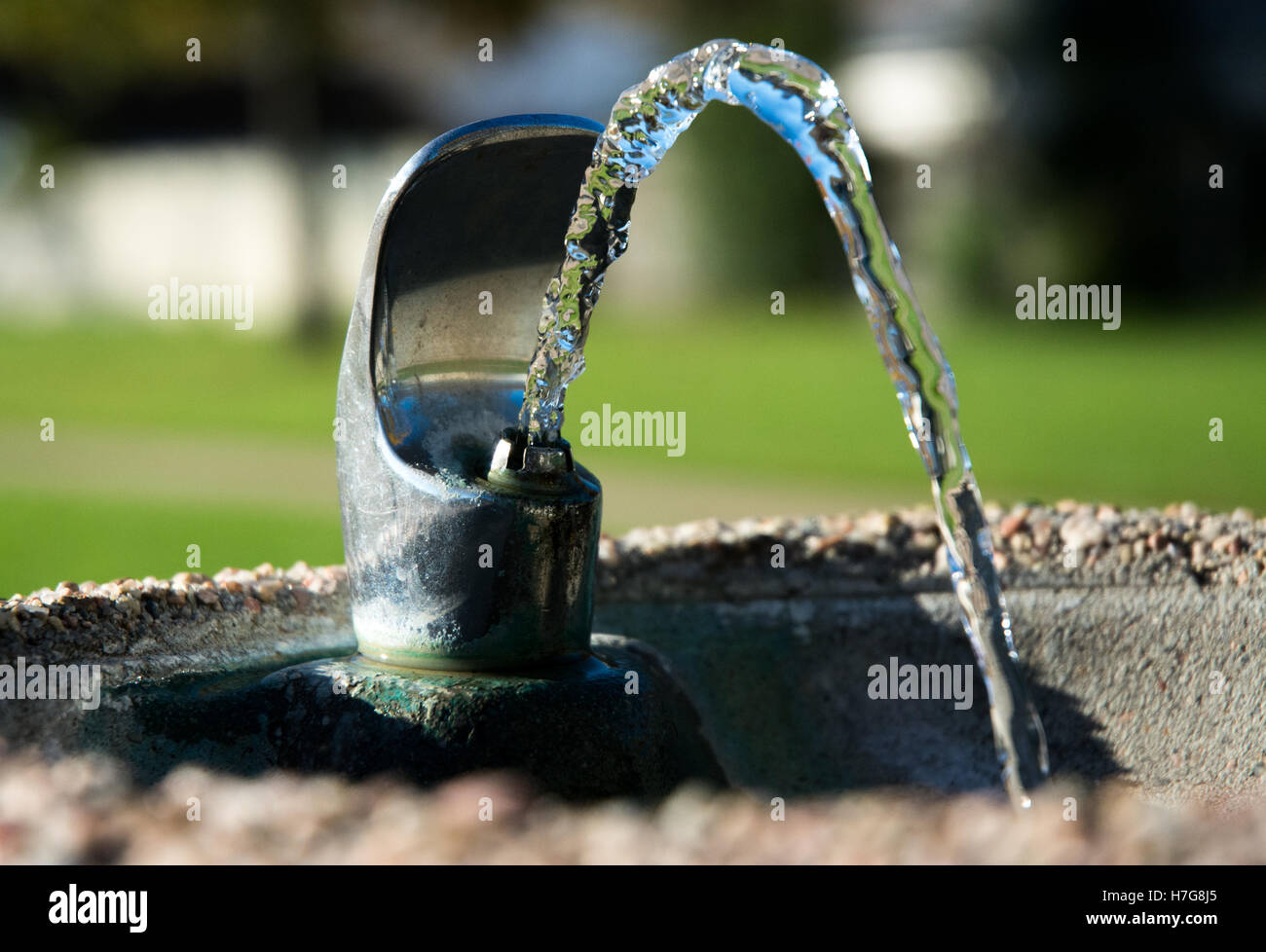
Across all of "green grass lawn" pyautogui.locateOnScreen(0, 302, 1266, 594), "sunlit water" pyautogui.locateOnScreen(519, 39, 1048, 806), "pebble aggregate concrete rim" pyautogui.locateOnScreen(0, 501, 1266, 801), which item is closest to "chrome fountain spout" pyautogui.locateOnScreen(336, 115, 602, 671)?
"sunlit water" pyautogui.locateOnScreen(519, 39, 1048, 806)

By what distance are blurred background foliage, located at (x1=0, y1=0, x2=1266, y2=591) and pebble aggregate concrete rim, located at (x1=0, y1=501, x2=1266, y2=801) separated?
372 centimetres

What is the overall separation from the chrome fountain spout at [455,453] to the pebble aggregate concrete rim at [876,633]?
40 centimetres

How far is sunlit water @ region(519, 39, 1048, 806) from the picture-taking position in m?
2.38

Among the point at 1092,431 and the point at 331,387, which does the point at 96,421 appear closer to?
the point at 331,387

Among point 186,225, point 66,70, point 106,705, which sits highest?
point 66,70

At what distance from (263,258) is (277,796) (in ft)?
78.5

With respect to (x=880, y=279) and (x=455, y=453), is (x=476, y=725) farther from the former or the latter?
(x=880, y=279)

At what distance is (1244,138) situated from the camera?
21016 millimetres

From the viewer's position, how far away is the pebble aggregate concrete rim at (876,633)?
2805 millimetres

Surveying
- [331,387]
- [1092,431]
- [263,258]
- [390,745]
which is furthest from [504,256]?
[263,258]

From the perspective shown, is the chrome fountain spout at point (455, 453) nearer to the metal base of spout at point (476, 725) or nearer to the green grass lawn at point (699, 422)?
the metal base of spout at point (476, 725)

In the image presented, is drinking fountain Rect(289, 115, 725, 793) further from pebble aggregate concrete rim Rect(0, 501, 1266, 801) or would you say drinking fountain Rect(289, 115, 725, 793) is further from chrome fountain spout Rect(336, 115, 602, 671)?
pebble aggregate concrete rim Rect(0, 501, 1266, 801)

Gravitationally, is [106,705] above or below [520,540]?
below

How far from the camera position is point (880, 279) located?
243 centimetres
